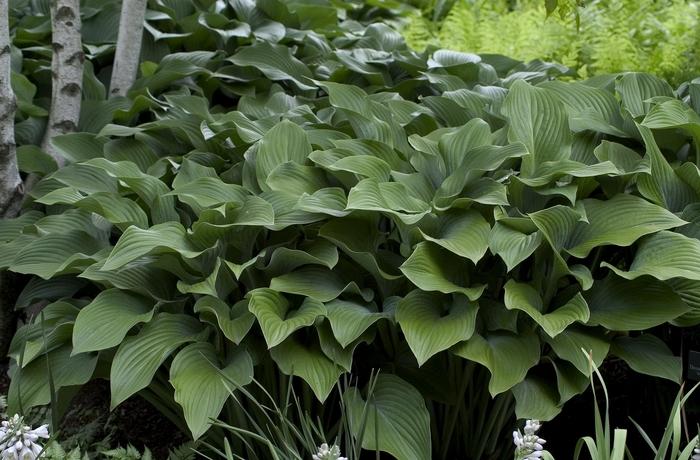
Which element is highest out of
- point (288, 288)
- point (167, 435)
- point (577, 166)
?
point (577, 166)

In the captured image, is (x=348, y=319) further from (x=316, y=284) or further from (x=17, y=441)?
(x=17, y=441)

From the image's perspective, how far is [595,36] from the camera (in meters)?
5.43

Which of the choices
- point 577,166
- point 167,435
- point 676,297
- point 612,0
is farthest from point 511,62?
point 167,435

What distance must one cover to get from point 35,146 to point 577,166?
7.88 feet

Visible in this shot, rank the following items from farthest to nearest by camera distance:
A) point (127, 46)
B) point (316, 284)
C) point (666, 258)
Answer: point (127, 46), point (316, 284), point (666, 258)

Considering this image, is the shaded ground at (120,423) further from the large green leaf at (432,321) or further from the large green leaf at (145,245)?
the large green leaf at (432,321)

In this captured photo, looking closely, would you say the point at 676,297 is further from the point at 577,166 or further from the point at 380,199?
the point at 380,199

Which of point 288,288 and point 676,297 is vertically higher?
point 676,297

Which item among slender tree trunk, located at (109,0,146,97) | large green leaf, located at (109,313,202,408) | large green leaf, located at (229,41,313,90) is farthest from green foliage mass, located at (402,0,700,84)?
large green leaf, located at (109,313,202,408)

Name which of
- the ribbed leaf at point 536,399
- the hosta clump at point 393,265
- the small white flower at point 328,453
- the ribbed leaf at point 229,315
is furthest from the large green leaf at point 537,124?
the small white flower at point 328,453

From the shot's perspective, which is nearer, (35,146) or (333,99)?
(333,99)

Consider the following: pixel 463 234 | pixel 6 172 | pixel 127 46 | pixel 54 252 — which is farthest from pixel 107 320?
pixel 127 46

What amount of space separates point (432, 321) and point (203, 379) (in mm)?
692

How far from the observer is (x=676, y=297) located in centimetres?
258
